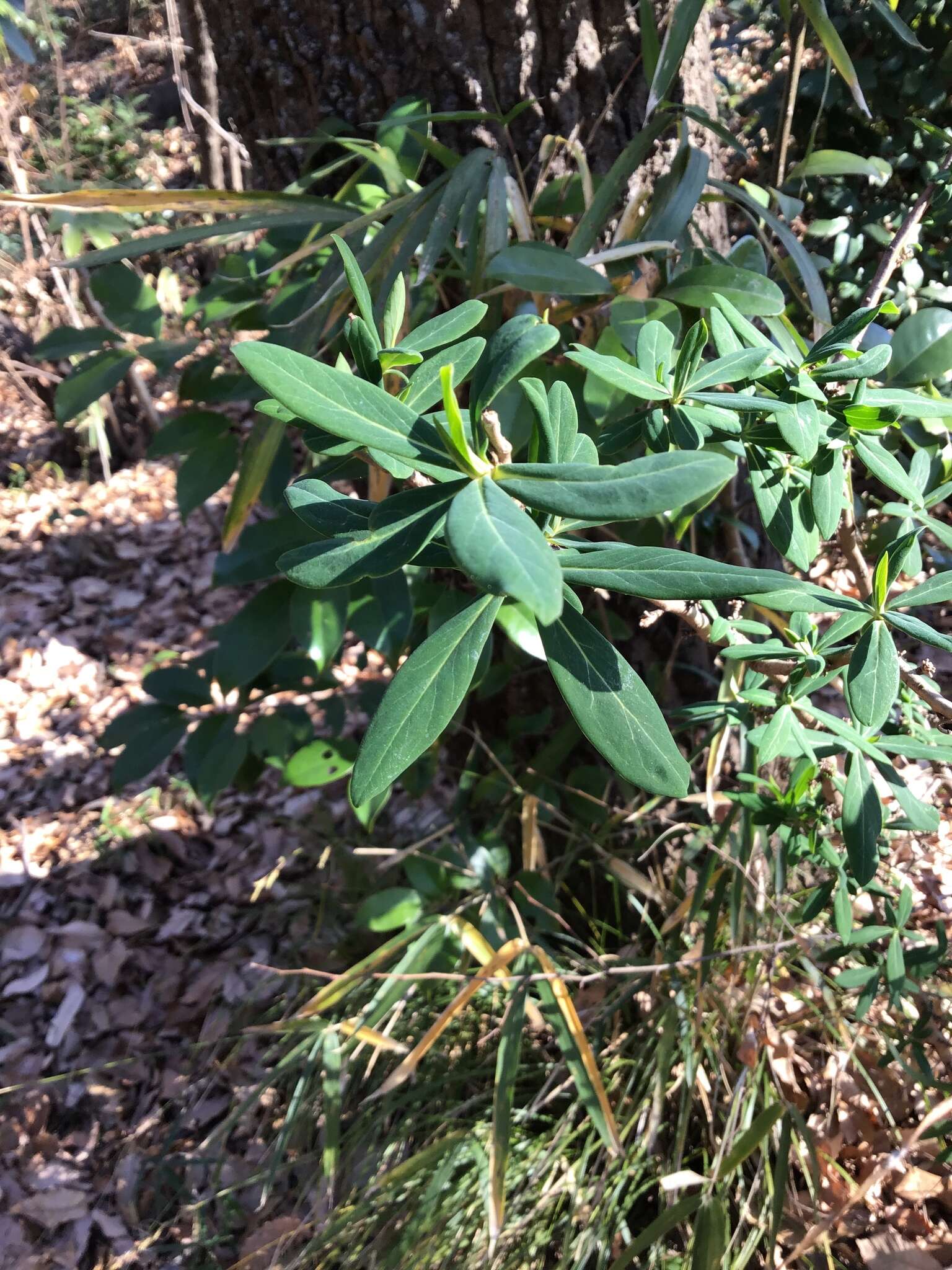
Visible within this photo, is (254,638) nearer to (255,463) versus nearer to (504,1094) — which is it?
(255,463)

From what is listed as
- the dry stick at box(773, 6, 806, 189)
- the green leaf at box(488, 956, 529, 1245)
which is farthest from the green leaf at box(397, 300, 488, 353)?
the green leaf at box(488, 956, 529, 1245)

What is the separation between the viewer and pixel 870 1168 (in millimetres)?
1081

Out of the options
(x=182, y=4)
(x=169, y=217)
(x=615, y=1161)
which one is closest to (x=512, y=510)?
(x=615, y=1161)

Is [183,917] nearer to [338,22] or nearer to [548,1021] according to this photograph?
[548,1021]

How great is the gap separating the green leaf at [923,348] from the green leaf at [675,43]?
1.05 feet

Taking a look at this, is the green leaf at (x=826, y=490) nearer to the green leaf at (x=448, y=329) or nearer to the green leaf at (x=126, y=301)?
the green leaf at (x=448, y=329)

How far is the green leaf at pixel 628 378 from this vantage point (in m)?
0.46

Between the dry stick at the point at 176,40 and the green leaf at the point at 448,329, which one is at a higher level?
the dry stick at the point at 176,40

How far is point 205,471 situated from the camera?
109 cm

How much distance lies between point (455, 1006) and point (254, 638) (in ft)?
1.77

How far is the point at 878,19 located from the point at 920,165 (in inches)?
11.5

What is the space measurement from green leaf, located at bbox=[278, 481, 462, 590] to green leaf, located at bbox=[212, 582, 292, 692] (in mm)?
705

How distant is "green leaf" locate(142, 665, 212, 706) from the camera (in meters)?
1.30

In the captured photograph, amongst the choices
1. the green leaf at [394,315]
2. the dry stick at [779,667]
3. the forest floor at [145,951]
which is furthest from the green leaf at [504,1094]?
the green leaf at [394,315]
